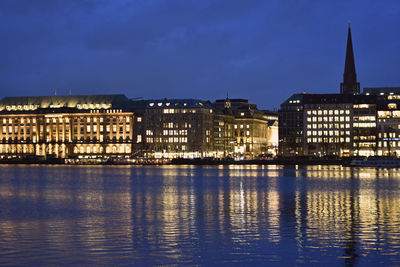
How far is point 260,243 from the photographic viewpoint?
99.3ft

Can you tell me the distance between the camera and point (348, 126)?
180m

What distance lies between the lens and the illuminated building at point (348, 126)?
579ft

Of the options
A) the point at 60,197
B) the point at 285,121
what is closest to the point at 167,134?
the point at 285,121

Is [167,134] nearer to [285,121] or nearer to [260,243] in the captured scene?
[285,121]

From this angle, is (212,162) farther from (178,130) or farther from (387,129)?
(387,129)

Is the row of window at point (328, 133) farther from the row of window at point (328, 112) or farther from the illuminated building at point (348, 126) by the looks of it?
the row of window at point (328, 112)

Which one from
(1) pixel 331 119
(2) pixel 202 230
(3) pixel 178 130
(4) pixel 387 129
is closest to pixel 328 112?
(1) pixel 331 119

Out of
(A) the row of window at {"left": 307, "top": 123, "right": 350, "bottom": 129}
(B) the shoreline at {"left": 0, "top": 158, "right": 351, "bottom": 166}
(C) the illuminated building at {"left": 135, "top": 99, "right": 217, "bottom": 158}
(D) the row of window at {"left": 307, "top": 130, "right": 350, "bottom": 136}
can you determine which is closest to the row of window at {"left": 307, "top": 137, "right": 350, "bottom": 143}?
(D) the row of window at {"left": 307, "top": 130, "right": 350, "bottom": 136}

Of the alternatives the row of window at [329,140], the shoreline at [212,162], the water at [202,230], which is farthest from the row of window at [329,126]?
the water at [202,230]

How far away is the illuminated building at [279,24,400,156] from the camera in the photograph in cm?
17650

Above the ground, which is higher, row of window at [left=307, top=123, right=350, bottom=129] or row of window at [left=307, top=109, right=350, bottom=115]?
row of window at [left=307, top=109, right=350, bottom=115]

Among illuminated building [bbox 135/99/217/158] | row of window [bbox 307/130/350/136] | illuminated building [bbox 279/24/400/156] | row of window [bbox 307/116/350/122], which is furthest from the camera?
illuminated building [bbox 135/99/217/158]

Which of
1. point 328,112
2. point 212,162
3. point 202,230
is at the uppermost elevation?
point 328,112

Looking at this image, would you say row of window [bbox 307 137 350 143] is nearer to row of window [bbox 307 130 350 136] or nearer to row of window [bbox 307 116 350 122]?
A: row of window [bbox 307 130 350 136]
